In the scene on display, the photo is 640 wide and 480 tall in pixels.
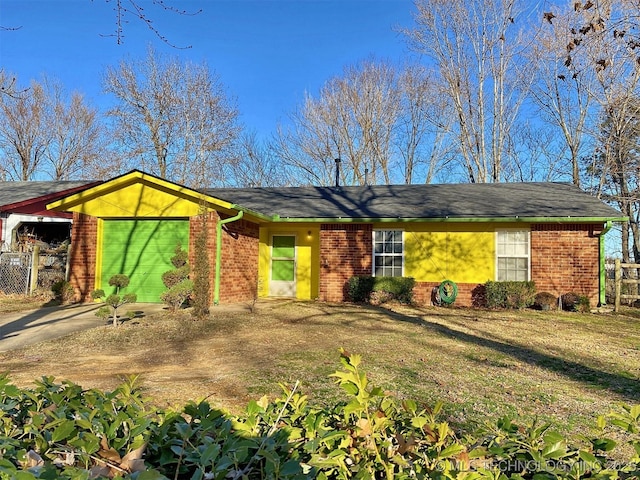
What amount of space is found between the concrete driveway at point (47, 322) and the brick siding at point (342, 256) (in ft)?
16.7

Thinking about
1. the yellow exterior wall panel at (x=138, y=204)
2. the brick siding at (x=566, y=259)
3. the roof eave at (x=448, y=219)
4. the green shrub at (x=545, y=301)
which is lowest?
the green shrub at (x=545, y=301)

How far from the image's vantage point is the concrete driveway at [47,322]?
7.71 metres

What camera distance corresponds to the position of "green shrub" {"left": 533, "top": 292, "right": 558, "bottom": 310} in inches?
488

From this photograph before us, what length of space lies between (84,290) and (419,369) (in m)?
10.8

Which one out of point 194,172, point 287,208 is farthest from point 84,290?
point 194,172

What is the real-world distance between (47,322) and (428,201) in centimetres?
1155

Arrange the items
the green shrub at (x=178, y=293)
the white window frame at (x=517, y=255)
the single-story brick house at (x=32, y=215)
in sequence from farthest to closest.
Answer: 1. the single-story brick house at (x=32, y=215)
2. the white window frame at (x=517, y=255)
3. the green shrub at (x=178, y=293)

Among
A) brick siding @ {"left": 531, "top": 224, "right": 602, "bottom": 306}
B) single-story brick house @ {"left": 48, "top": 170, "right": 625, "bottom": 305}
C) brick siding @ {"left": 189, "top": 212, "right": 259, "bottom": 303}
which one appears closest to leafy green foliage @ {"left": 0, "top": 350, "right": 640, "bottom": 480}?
brick siding @ {"left": 189, "top": 212, "right": 259, "bottom": 303}

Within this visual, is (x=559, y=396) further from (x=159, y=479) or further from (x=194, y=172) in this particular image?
(x=194, y=172)

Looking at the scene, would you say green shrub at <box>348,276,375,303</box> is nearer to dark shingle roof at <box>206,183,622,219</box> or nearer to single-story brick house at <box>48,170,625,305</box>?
single-story brick house at <box>48,170,625,305</box>

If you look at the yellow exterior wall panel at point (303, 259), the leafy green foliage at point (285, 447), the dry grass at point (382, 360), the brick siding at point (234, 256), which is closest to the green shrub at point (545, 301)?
the dry grass at point (382, 360)

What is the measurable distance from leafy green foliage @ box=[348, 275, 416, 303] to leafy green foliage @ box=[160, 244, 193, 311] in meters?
5.31

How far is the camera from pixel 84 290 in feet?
42.2

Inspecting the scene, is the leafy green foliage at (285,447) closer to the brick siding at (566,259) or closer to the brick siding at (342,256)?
the brick siding at (342,256)
